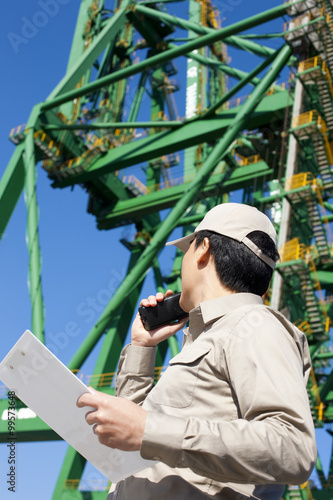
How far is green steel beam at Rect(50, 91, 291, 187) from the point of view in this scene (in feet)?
53.4

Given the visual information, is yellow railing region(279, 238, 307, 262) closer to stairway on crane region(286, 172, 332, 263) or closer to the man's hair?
stairway on crane region(286, 172, 332, 263)

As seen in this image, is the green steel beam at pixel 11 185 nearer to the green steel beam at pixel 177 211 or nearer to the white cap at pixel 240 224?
the green steel beam at pixel 177 211

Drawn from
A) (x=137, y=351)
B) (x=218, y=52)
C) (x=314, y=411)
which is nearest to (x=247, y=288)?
(x=137, y=351)

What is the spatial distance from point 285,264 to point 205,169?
8.95ft

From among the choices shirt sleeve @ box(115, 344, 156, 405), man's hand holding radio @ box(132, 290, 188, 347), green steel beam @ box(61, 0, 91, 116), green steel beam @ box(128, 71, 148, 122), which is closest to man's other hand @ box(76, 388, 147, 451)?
shirt sleeve @ box(115, 344, 156, 405)

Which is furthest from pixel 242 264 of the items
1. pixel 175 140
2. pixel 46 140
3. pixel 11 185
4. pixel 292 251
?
pixel 46 140

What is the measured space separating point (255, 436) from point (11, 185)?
16.1 m

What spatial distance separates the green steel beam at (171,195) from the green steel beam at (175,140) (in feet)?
3.97

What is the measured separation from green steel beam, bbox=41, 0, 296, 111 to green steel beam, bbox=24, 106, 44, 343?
2.52 ft

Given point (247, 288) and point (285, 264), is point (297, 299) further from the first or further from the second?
point (247, 288)

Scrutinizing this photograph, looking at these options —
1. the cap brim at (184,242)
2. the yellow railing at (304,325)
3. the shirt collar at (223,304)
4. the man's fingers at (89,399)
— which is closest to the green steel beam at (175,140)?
the yellow railing at (304,325)

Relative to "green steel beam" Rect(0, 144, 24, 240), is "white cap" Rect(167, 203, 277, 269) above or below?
below

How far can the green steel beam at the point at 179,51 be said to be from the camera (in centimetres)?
1508

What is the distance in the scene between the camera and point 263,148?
679 inches
